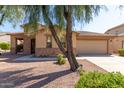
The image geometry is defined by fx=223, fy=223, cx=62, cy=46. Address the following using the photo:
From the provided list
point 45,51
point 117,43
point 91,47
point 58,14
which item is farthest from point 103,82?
point 117,43

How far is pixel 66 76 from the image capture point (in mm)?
11688

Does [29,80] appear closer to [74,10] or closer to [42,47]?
[74,10]

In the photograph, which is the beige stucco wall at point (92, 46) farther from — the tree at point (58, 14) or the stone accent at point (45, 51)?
the tree at point (58, 14)

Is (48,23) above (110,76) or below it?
above

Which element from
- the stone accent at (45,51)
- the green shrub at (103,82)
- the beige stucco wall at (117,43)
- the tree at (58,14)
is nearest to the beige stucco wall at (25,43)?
the stone accent at (45,51)

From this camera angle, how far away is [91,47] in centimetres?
3175

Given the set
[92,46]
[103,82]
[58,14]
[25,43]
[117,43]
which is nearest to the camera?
[103,82]

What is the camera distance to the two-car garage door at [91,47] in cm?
3168

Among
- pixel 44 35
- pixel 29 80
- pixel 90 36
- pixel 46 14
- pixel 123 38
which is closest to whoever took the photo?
pixel 29 80

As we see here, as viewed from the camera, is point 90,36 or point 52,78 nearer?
point 52,78

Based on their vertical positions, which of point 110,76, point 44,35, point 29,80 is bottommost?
point 29,80

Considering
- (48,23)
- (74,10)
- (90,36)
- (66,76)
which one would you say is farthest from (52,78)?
(90,36)

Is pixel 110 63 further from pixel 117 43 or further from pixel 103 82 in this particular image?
pixel 117 43

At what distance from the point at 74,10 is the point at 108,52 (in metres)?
20.9
